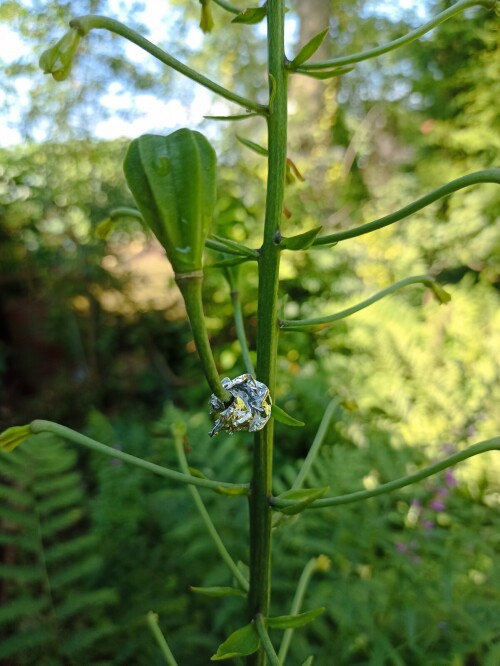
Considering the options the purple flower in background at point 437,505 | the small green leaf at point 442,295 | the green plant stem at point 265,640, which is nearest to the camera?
the green plant stem at point 265,640

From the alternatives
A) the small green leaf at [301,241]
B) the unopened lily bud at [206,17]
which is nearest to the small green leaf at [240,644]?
the small green leaf at [301,241]

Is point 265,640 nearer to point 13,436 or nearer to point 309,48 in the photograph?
point 13,436

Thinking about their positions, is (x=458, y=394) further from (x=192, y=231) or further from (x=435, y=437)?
(x=192, y=231)

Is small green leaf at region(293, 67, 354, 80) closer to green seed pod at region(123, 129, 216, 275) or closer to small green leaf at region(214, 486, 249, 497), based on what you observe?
green seed pod at region(123, 129, 216, 275)

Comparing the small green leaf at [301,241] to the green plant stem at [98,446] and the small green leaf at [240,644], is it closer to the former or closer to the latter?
the green plant stem at [98,446]

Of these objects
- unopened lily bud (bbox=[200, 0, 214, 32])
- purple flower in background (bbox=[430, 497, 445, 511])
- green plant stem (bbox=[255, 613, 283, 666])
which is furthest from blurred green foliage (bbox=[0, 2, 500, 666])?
green plant stem (bbox=[255, 613, 283, 666])

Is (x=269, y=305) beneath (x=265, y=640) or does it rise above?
above

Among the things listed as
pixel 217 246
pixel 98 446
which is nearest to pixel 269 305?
pixel 217 246
